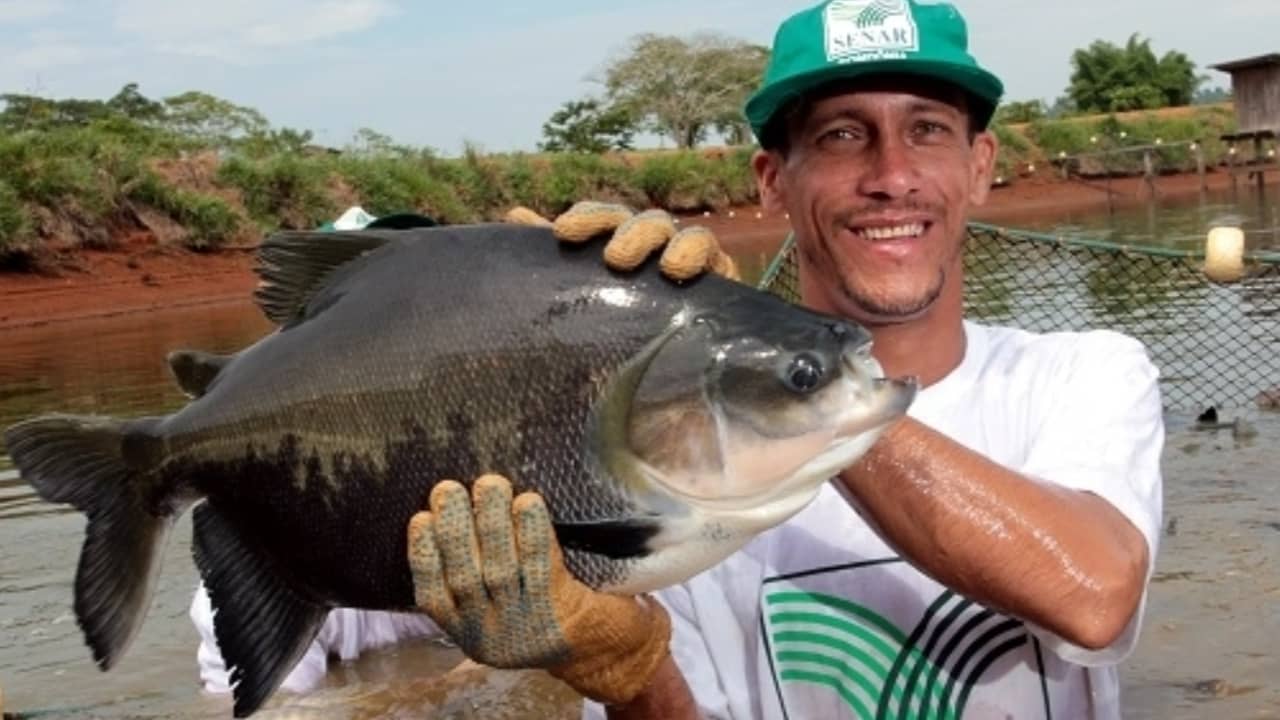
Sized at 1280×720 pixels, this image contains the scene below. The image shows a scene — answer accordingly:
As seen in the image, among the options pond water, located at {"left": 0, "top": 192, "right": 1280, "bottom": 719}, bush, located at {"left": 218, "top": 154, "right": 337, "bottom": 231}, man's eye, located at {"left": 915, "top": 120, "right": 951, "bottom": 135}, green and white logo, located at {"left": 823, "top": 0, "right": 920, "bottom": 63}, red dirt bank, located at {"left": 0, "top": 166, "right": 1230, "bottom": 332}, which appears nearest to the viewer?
green and white logo, located at {"left": 823, "top": 0, "right": 920, "bottom": 63}

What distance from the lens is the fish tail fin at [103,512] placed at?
257 cm

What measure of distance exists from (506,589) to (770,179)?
4.24 ft

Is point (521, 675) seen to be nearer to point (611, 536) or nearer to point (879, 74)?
point (879, 74)

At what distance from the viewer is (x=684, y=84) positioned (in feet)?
212

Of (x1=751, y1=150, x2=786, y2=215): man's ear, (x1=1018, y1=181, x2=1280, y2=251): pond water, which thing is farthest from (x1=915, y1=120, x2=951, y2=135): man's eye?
(x1=1018, y1=181, x2=1280, y2=251): pond water

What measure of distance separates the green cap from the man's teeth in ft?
0.95

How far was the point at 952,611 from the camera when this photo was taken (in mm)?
2762

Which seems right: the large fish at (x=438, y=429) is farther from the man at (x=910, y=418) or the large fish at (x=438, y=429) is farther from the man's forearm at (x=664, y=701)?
the man's forearm at (x=664, y=701)

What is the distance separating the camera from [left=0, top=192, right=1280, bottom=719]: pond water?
5512 millimetres

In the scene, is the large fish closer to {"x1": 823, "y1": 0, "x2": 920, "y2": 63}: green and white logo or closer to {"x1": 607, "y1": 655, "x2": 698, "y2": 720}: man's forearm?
{"x1": 607, "y1": 655, "x2": 698, "y2": 720}: man's forearm

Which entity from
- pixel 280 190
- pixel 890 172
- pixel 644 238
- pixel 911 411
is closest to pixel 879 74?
pixel 890 172

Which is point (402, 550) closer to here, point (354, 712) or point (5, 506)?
point (354, 712)

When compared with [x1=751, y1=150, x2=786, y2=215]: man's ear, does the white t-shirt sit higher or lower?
lower

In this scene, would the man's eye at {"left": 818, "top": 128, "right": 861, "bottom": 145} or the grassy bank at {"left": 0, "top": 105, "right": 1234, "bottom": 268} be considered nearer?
the man's eye at {"left": 818, "top": 128, "right": 861, "bottom": 145}
